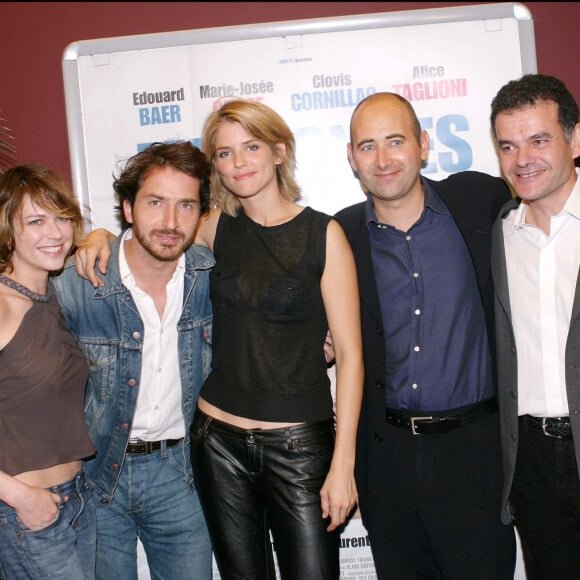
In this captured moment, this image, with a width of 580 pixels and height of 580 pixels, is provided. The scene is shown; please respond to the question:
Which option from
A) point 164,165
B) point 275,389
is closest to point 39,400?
point 275,389

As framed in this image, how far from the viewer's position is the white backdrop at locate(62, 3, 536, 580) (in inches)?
118

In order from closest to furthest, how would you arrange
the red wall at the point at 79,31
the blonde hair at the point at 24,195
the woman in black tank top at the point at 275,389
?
1. the blonde hair at the point at 24,195
2. the woman in black tank top at the point at 275,389
3. the red wall at the point at 79,31

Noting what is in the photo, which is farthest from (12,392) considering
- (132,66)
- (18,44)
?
(18,44)

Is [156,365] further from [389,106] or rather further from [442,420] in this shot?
[389,106]

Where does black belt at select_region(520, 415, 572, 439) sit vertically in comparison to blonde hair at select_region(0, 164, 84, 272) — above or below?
below

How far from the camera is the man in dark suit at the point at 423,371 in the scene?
2.22 metres

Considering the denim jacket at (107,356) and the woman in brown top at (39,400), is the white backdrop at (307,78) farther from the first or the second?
the woman in brown top at (39,400)

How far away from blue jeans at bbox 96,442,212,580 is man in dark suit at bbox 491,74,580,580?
113 centimetres

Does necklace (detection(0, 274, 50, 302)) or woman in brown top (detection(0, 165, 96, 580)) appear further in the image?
necklace (detection(0, 274, 50, 302))

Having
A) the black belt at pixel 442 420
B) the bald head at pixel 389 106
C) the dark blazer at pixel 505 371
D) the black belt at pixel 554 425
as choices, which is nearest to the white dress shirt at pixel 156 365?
the black belt at pixel 442 420

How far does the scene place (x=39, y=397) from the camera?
1936 millimetres

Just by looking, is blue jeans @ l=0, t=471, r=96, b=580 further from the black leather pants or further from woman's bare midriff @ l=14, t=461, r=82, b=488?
the black leather pants

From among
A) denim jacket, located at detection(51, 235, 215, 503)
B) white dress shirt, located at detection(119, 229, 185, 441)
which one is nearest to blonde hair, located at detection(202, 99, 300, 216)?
white dress shirt, located at detection(119, 229, 185, 441)

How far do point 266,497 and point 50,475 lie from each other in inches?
27.6
